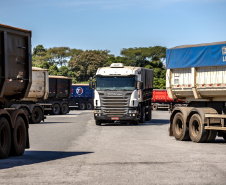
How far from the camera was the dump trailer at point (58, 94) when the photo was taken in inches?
1977

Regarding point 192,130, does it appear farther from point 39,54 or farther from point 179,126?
point 39,54

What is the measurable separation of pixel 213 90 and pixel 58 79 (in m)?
33.1

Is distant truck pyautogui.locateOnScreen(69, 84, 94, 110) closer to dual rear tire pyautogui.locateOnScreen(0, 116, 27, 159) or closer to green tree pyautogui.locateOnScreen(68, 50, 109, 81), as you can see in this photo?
green tree pyautogui.locateOnScreen(68, 50, 109, 81)

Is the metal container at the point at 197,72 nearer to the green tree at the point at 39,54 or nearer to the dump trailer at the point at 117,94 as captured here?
the dump trailer at the point at 117,94

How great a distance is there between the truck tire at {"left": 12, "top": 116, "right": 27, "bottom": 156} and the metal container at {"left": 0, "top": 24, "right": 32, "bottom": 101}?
2.45 ft

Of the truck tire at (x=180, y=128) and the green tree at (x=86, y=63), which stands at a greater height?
the green tree at (x=86, y=63)

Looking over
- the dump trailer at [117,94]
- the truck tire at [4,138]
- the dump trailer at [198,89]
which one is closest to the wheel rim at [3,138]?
the truck tire at [4,138]

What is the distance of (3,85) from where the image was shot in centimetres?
1447

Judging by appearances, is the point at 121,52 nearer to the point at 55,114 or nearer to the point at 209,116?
the point at 55,114

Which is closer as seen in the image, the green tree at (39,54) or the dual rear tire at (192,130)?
the dual rear tire at (192,130)

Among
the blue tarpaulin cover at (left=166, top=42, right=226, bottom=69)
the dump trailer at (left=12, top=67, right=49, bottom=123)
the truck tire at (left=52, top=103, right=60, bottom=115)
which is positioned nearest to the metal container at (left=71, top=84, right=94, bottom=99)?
Result: the truck tire at (left=52, top=103, right=60, bottom=115)

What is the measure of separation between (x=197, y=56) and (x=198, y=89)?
120cm

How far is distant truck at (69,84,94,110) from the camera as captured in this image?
72.6 meters

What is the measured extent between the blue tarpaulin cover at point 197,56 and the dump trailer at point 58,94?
2838cm
